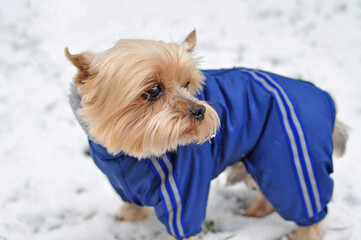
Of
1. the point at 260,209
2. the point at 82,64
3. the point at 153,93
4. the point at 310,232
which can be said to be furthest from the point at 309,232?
the point at 82,64

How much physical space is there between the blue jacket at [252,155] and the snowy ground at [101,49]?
59 cm

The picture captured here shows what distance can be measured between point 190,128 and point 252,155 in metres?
0.65

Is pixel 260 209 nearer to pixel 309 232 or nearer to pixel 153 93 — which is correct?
pixel 309 232

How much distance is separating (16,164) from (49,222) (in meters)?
0.72

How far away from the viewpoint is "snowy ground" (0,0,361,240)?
274 centimetres

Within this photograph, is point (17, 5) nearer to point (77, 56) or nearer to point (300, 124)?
point (77, 56)

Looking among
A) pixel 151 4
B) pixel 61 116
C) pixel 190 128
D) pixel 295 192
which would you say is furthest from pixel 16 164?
pixel 151 4

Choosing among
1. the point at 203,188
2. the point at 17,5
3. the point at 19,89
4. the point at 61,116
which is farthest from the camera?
the point at 17,5

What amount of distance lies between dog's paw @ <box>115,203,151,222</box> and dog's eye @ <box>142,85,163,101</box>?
3.89 feet

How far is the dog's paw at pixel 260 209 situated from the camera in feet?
9.34

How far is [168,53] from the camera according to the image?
1.85 meters

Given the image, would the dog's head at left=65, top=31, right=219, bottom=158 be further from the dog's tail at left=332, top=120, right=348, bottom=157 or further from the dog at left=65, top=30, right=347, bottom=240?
the dog's tail at left=332, top=120, right=348, bottom=157

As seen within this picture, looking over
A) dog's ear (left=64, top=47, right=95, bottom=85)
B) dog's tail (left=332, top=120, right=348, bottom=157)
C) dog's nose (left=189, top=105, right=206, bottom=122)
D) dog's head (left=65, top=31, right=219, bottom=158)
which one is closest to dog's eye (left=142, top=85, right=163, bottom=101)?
dog's head (left=65, top=31, right=219, bottom=158)

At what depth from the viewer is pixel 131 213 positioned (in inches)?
108
